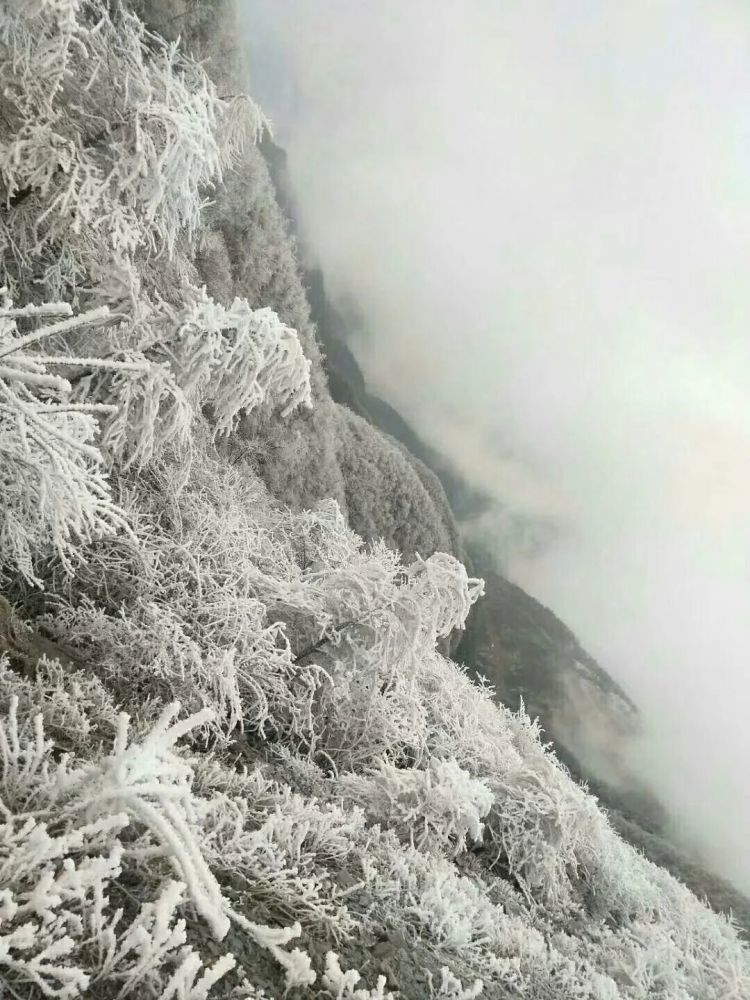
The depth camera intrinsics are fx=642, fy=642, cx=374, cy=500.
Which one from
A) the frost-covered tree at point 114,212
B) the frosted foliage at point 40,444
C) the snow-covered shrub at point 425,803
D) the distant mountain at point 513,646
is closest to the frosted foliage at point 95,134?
the frost-covered tree at point 114,212

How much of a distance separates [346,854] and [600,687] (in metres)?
31.5

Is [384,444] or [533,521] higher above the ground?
[533,521]

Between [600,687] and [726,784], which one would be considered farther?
A: [726,784]

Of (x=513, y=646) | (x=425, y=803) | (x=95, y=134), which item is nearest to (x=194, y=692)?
(x=425, y=803)

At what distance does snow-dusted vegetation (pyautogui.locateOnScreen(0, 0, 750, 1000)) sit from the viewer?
9.07 ft

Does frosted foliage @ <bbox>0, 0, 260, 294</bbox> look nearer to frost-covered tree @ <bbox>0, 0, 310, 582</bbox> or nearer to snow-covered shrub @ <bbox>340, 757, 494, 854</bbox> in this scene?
frost-covered tree @ <bbox>0, 0, 310, 582</bbox>

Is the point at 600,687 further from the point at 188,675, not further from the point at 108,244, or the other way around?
the point at 108,244

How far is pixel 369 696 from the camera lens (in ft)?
29.4

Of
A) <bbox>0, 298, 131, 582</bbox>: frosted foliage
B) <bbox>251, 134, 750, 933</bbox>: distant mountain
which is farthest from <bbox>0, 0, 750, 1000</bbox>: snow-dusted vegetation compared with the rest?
<bbox>251, 134, 750, 933</bbox>: distant mountain

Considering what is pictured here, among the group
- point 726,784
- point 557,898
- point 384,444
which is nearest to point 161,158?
point 557,898

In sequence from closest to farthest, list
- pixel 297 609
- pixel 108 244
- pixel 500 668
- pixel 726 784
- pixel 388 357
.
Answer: pixel 108 244, pixel 297 609, pixel 500 668, pixel 388 357, pixel 726 784

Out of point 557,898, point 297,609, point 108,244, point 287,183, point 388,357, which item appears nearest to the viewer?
point 108,244

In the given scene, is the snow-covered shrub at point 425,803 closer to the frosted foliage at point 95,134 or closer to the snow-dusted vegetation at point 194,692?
the snow-dusted vegetation at point 194,692

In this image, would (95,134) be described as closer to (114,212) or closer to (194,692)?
(114,212)
